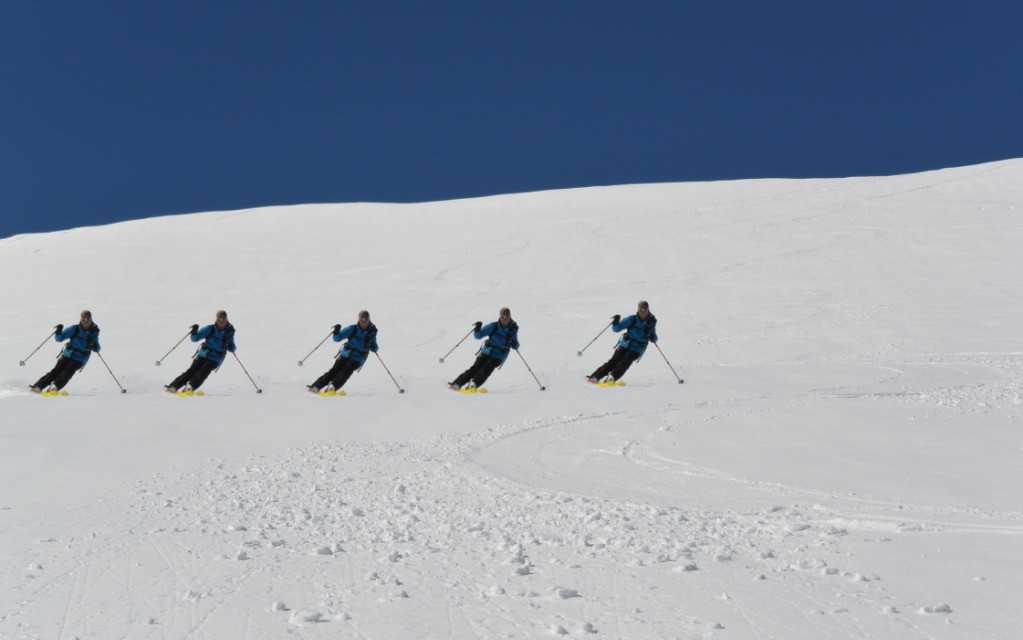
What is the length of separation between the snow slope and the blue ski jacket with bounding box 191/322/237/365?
0.74 metres

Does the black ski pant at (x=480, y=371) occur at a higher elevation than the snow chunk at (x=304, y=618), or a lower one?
lower

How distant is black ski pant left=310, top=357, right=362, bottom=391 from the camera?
13203 millimetres

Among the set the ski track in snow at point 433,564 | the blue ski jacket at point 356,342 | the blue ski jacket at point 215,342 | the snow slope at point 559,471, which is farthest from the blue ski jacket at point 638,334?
the ski track in snow at point 433,564

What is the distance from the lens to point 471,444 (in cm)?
848

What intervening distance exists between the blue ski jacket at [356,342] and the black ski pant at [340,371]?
69mm

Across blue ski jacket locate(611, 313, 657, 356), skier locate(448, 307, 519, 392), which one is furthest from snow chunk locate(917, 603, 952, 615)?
blue ski jacket locate(611, 313, 657, 356)

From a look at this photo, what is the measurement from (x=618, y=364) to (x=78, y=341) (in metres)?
8.55

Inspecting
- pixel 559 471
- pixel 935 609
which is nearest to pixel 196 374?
pixel 559 471

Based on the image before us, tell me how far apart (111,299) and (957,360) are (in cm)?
2228

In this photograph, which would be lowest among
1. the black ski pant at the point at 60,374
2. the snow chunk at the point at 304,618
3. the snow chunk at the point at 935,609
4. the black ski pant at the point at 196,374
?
the black ski pant at the point at 196,374

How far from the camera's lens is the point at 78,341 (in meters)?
13.4

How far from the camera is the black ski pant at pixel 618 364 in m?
13.6

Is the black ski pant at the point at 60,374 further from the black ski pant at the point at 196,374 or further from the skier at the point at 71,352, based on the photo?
the black ski pant at the point at 196,374

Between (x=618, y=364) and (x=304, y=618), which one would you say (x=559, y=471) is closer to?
(x=304, y=618)
